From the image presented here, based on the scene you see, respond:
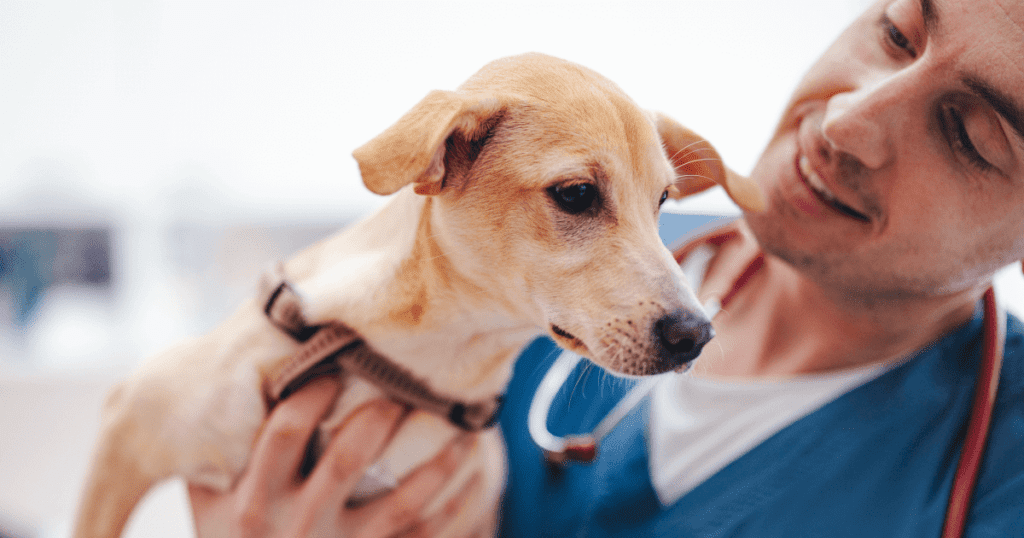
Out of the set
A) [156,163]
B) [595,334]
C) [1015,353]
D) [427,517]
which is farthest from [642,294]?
[156,163]

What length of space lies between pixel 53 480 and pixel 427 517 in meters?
2.84

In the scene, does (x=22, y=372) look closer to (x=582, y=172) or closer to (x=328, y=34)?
(x=328, y=34)

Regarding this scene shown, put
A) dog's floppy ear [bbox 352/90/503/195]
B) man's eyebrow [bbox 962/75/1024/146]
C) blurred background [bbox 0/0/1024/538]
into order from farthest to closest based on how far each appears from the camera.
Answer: blurred background [bbox 0/0/1024/538], man's eyebrow [bbox 962/75/1024/146], dog's floppy ear [bbox 352/90/503/195]

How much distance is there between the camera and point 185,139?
2307 millimetres

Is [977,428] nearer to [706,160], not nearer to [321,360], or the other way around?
[706,160]

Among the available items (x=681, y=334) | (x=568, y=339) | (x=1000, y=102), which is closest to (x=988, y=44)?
(x=1000, y=102)

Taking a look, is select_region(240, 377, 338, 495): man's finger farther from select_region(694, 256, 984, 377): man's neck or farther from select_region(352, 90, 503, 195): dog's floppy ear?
select_region(694, 256, 984, 377): man's neck

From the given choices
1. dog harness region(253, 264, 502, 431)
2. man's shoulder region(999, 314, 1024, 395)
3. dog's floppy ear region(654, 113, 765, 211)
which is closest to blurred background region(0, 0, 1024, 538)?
dog's floppy ear region(654, 113, 765, 211)

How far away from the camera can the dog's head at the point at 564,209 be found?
2.25 ft

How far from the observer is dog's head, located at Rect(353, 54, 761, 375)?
0.69 meters

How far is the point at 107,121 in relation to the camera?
2498 mm

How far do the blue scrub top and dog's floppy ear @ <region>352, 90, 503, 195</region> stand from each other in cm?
56

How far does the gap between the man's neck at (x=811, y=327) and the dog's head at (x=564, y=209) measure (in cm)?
34

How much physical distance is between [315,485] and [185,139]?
6.55 feet
